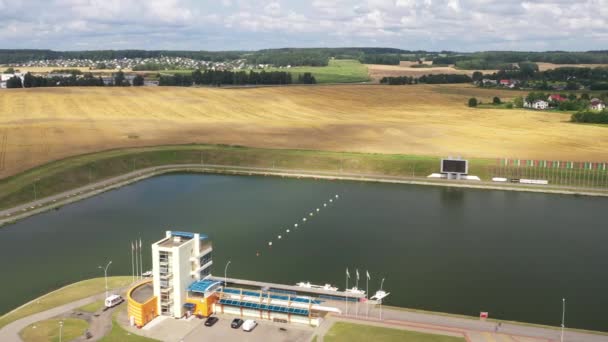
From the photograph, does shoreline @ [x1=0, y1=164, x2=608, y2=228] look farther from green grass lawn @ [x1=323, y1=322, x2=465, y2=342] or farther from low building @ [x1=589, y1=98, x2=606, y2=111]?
low building @ [x1=589, y1=98, x2=606, y2=111]

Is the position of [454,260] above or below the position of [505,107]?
below

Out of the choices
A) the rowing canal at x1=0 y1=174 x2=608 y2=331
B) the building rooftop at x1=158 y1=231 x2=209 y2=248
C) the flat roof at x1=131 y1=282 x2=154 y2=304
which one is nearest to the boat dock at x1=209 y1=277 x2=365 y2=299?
the rowing canal at x1=0 y1=174 x2=608 y2=331

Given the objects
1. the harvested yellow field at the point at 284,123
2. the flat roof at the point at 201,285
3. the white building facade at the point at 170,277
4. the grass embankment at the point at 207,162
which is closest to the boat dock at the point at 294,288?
the flat roof at the point at 201,285

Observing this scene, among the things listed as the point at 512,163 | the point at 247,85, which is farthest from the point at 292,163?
the point at 247,85

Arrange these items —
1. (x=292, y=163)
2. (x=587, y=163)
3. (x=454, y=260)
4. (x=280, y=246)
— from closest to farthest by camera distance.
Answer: (x=454, y=260), (x=280, y=246), (x=587, y=163), (x=292, y=163)

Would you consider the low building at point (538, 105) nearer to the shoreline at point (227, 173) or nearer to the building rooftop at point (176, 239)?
the shoreline at point (227, 173)

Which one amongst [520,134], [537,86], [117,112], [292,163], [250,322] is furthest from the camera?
[537,86]

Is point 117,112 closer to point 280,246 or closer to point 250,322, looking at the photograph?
point 280,246
